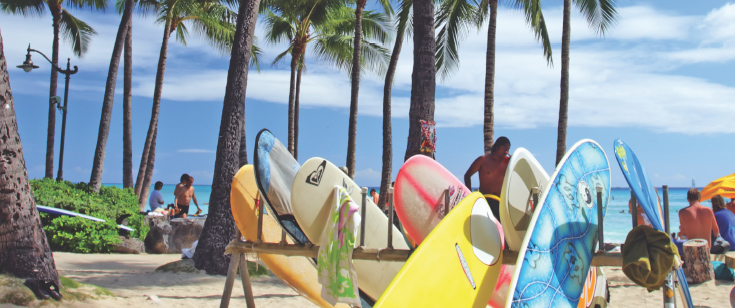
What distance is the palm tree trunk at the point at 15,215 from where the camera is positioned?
4762 mm

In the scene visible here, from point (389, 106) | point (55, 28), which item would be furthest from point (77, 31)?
point (389, 106)

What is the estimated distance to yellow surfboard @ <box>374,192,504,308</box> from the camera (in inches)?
104

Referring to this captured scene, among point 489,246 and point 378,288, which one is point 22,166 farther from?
point 489,246

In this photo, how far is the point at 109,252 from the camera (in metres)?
10.4

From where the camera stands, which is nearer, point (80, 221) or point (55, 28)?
point (80, 221)

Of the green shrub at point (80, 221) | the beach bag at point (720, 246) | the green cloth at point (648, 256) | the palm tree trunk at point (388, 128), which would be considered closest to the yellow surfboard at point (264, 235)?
the green cloth at point (648, 256)

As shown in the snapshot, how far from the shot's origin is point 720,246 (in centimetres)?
800

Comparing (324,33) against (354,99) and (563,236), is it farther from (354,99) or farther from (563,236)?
(563,236)

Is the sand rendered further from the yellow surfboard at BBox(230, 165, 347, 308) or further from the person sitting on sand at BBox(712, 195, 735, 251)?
the yellow surfboard at BBox(230, 165, 347, 308)

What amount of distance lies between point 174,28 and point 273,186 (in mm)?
17609

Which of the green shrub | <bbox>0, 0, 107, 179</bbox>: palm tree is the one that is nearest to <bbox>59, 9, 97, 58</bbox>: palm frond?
<bbox>0, 0, 107, 179</bbox>: palm tree

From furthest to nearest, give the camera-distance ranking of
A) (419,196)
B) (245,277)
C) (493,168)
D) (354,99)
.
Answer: (354,99) < (493,168) < (245,277) < (419,196)

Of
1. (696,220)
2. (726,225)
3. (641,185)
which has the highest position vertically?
(641,185)

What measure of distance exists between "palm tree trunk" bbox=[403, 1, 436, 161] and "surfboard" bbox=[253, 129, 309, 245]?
232cm
